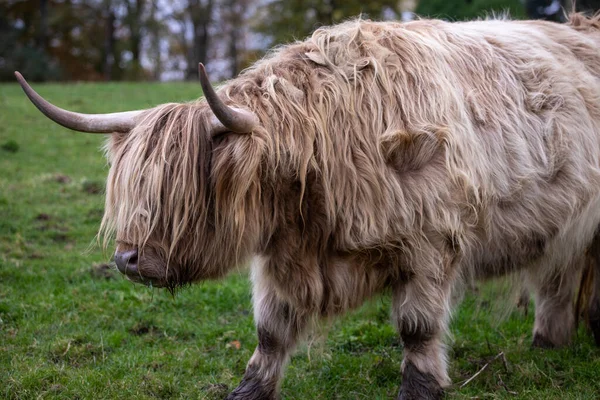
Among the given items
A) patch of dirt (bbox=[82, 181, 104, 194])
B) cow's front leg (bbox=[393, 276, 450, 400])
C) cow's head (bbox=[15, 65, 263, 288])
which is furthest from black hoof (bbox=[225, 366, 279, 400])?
patch of dirt (bbox=[82, 181, 104, 194])

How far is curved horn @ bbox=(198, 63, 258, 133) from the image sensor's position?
10.2ft

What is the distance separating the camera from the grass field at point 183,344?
4.24 meters

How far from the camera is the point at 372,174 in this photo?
142 inches

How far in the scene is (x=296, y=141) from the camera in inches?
139

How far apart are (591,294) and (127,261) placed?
137 inches

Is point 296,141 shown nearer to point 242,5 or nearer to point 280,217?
point 280,217

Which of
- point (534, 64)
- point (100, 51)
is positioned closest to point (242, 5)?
point (100, 51)

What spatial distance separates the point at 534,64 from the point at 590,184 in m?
0.81

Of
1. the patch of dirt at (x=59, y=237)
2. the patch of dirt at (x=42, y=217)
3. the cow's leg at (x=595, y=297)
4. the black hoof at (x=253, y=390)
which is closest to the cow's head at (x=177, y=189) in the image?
the black hoof at (x=253, y=390)

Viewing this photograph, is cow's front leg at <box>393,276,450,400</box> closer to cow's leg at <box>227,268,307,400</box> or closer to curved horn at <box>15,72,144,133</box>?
cow's leg at <box>227,268,307,400</box>

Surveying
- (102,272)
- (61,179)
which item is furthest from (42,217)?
(102,272)

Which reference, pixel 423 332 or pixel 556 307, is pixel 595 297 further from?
pixel 423 332

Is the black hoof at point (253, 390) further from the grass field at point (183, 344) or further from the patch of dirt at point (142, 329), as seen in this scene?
the patch of dirt at point (142, 329)

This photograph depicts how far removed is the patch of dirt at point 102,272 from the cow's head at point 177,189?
2.74 metres
